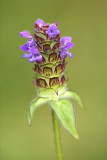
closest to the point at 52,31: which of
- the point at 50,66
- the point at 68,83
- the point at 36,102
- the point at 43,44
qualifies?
the point at 43,44

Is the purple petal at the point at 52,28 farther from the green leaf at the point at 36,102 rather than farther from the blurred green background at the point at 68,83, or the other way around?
the blurred green background at the point at 68,83

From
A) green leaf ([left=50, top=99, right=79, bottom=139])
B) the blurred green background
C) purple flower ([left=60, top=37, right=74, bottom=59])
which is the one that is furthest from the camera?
the blurred green background

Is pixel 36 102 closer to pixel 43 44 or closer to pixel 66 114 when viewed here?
pixel 66 114

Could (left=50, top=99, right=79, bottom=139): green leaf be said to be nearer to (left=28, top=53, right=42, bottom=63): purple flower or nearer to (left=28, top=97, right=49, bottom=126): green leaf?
(left=28, top=97, right=49, bottom=126): green leaf

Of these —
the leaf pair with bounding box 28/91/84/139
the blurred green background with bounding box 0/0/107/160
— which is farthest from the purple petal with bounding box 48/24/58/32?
the blurred green background with bounding box 0/0/107/160

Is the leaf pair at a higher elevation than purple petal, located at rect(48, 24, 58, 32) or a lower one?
lower

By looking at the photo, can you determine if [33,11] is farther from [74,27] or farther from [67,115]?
[67,115]

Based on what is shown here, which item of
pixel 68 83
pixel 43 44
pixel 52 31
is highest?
pixel 68 83

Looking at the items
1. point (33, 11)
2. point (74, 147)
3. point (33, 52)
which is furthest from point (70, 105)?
point (33, 11)
